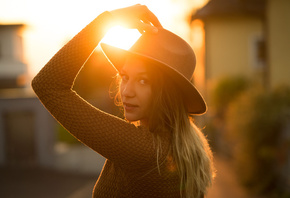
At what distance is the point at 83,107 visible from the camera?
4.36 feet

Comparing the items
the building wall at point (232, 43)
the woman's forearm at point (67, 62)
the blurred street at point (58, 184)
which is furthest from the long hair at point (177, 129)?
the building wall at point (232, 43)

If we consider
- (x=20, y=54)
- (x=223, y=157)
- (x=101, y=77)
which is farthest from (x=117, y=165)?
(x=20, y=54)

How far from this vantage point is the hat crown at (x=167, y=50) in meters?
1.49

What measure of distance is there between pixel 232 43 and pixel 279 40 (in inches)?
265

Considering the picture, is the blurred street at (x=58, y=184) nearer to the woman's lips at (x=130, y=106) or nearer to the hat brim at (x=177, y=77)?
the hat brim at (x=177, y=77)

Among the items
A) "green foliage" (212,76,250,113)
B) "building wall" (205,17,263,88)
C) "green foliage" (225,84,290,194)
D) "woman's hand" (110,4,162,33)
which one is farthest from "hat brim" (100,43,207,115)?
"building wall" (205,17,263,88)

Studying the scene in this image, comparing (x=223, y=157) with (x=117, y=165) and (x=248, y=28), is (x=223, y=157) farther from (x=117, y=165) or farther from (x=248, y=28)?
(x=117, y=165)

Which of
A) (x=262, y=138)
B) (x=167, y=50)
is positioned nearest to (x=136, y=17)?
(x=167, y=50)

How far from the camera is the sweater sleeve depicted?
1313 millimetres

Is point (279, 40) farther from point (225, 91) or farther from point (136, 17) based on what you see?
point (136, 17)

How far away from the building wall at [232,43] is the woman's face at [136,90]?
14151mm

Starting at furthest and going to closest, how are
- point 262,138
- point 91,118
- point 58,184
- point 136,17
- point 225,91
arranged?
point 225,91 → point 58,184 → point 262,138 → point 136,17 → point 91,118

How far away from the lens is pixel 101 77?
66.7ft

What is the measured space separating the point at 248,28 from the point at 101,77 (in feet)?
29.3
